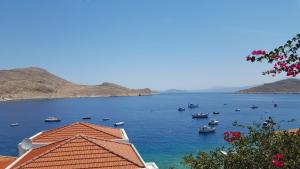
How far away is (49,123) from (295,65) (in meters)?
117

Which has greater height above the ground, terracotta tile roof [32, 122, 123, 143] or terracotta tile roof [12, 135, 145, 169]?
terracotta tile roof [32, 122, 123, 143]

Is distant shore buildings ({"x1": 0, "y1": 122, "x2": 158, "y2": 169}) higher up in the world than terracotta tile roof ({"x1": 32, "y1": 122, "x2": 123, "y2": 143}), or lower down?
lower down

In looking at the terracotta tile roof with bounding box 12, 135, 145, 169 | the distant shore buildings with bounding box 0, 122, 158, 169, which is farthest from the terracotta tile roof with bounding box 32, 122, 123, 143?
the terracotta tile roof with bounding box 12, 135, 145, 169

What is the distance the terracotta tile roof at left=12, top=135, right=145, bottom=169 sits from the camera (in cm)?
2100

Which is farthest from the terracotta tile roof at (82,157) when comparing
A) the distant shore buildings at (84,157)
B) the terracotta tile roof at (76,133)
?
the terracotta tile roof at (76,133)

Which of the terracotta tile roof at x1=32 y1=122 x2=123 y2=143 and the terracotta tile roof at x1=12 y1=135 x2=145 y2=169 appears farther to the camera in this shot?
the terracotta tile roof at x1=32 y1=122 x2=123 y2=143

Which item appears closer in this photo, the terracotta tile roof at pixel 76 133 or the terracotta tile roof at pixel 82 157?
the terracotta tile roof at pixel 82 157

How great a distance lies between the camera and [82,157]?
21.8m

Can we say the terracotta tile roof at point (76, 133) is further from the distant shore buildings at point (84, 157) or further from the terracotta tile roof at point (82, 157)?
the terracotta tile roof at point (82, 157)

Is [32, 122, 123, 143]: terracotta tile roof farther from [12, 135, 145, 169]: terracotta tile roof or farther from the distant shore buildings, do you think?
[12, 135, 145, 169]: terracotta tile roof

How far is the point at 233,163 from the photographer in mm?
11297

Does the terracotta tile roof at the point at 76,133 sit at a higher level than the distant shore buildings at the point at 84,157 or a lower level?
higher

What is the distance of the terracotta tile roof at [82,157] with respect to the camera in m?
21.0

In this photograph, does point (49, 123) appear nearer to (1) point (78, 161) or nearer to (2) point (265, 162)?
(1) point (78, 161)
